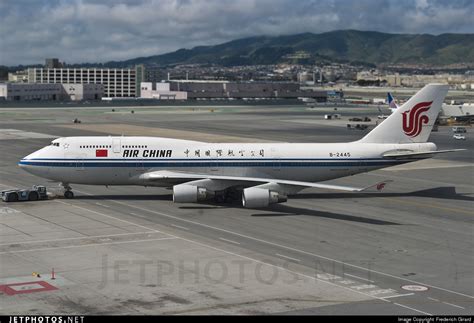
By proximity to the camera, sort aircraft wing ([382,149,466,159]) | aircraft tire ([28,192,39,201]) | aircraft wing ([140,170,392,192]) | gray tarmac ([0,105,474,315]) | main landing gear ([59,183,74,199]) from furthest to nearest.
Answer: aircraft wing ([382,149,466,159]), main landing gear ([59,183,74,199]), aircraft tire ([28,192,39,201]), aircraft wing ([140,170,392,192]), gray tarmac ([0,105,474,315])

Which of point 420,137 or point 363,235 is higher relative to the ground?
point 420,137

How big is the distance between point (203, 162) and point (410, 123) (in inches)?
668

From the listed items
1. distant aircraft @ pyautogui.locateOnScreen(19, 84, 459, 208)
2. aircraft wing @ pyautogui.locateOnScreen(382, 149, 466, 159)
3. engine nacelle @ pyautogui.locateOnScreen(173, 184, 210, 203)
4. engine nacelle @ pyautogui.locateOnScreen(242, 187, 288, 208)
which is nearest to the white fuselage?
distant aircraft @ pyautogui.locateOnScreen(19, 84, 459, 208)

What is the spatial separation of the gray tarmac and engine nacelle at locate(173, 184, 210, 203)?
1.43 metres

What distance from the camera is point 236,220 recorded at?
47969 millimetres

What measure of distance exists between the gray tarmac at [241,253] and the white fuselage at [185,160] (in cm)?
218

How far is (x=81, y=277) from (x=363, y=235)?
18.1m

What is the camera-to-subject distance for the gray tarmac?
3005 centimetres

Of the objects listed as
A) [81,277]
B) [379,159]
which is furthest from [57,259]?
[379,159]

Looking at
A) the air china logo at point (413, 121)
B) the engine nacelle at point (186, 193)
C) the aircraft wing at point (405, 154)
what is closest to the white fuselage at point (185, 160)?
the aircraft wing at point (405, 154)

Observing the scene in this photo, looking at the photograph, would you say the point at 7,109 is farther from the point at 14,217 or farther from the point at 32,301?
the point at 32,301

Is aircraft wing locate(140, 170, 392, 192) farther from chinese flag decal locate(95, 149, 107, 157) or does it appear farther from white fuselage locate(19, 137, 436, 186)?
chinese flag decal locate(95, 149, 107, 157)

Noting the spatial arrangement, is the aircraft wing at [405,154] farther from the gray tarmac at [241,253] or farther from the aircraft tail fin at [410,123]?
the gray tarmac at [241,253]

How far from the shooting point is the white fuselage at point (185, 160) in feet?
179
